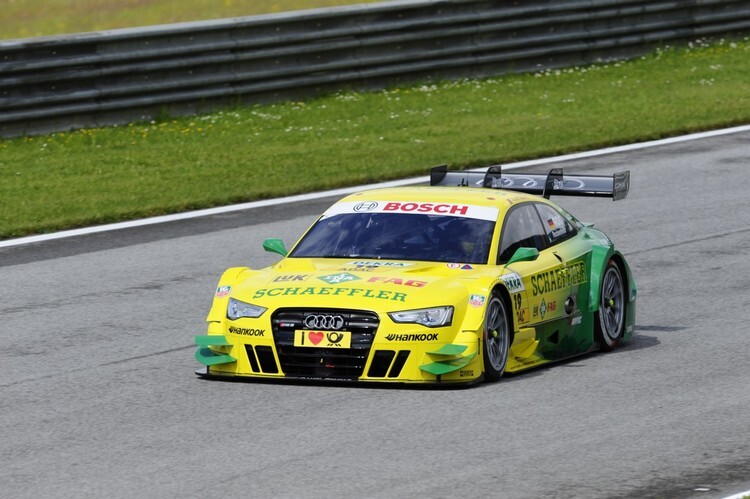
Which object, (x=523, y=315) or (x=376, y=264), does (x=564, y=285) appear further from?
(x=376, y=264)

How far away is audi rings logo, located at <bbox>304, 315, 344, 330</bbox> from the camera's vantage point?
32.3 feet

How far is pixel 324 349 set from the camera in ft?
32.3

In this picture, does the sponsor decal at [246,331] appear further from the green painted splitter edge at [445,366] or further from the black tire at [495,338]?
the black tire at [495,338]

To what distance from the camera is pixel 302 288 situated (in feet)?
33.1

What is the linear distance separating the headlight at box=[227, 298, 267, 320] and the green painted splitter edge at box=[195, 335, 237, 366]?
0.17 metres

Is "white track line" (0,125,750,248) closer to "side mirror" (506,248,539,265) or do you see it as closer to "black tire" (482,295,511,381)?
"side mirror" (506,248,539,265)

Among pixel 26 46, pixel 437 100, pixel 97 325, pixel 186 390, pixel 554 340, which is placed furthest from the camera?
pixel 437 100

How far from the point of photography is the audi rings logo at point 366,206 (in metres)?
11.3

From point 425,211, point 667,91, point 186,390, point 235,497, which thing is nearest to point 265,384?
point 186,390

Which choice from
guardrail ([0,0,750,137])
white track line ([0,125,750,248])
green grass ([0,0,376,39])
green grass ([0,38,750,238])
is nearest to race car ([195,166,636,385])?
white track line ([0,125,750,248])

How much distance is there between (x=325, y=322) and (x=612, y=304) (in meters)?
2.93

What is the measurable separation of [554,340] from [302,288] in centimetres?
199

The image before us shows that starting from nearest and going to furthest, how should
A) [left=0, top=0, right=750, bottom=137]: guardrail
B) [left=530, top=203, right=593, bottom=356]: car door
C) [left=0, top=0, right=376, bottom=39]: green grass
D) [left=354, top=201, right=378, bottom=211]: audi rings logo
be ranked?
[left=530, top=203, right=593, bottom=356]: car door, [left=354, top=201, right=378, bottom=211]: audi rings logo, [left=0, top=0, right=750, bottom=137]: guardrail, [left=0, top=0, right=376, bottom=39]: green grass

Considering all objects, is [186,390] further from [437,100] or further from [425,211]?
[437,100]
